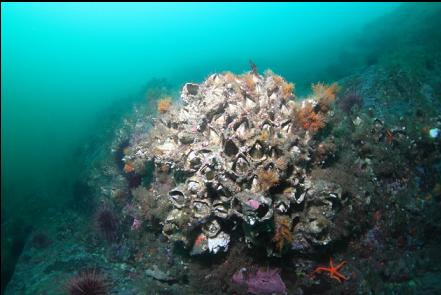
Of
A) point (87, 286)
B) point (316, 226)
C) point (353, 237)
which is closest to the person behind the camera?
point (316, 226)

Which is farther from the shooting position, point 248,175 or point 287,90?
point 287,90

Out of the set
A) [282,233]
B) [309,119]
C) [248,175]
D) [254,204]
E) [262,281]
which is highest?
[309,119]

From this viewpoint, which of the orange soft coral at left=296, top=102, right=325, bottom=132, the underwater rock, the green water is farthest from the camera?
the green water

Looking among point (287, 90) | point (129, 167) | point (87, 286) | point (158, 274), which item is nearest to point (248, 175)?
point (287, 90)

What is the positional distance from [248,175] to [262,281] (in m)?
2.26

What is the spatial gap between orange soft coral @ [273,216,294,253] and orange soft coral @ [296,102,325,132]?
2542mm

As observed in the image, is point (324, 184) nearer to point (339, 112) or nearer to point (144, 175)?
point (339, 112)

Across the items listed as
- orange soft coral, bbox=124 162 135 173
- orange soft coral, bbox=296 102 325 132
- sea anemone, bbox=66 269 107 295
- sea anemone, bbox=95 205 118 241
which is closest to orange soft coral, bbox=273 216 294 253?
orange soft coral, bbox=296 102 325 132

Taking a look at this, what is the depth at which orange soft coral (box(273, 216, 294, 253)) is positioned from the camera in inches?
212

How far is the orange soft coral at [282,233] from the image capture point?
5.38 metres

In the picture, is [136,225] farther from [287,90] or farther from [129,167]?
[287,90]

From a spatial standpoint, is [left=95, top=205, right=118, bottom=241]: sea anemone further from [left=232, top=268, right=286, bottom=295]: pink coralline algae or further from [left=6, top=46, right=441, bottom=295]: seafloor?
[left=232, top=268, right=286, bottom=295]: pink coralline algae

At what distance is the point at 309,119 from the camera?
22.9 ft

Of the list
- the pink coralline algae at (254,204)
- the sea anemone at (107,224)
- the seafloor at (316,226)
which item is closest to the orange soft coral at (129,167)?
the seafloor at (316,226)
